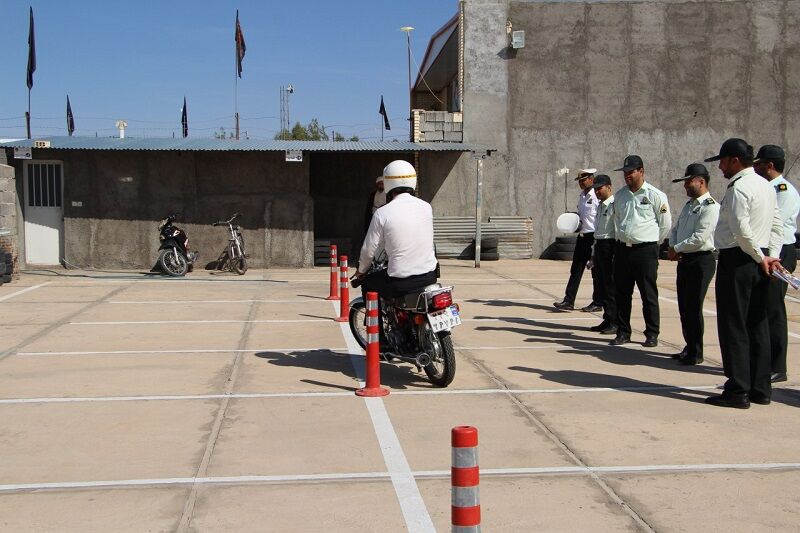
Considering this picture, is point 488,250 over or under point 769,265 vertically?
under

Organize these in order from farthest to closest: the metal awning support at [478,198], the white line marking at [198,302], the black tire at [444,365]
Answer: the metal awning support at [478,198] < the white line marking at [198,302] < the black tire at [444,365]

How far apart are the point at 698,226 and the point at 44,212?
52.2 ft

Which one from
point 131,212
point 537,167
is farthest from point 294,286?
point 537,167

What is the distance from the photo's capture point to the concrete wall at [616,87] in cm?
2227

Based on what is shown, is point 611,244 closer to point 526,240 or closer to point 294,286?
point 294,286

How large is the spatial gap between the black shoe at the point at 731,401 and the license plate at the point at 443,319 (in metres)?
2.22

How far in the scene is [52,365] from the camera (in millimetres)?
8930

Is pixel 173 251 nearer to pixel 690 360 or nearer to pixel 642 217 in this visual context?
pixel 642 217

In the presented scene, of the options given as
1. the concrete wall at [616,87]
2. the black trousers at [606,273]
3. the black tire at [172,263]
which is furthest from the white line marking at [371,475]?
the concrete wall at [616,87]

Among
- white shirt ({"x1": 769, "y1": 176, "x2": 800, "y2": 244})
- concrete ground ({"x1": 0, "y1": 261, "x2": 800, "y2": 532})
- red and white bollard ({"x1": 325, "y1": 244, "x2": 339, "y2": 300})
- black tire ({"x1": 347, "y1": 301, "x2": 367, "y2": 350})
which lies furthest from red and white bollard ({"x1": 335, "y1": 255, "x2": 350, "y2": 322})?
white shirt ({"x1": 769, "y1": 176, "x2": 800, "y2": 244})

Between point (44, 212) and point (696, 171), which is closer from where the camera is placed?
point (696, 171)

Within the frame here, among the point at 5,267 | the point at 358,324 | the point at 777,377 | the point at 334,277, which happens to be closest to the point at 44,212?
the point at 5,267

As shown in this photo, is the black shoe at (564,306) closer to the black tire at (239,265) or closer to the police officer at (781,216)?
the police officer at (781,216)

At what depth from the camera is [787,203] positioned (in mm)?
7918
